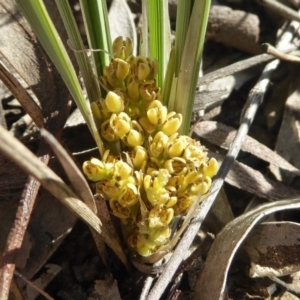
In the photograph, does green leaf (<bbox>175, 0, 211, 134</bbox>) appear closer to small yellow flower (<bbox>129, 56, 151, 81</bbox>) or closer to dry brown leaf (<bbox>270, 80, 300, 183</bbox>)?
small yellow flower (<bbox>129, 56, 151, 81</bbox>)

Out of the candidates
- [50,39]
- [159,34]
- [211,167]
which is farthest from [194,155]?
[50,39]

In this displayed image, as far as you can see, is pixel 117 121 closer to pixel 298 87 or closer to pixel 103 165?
pixel 103 165

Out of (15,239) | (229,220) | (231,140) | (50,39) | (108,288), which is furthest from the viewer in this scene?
(231,140)

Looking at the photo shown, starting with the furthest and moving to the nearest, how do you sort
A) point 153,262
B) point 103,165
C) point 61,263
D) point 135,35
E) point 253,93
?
point 135,35 → point 253,93 → point 61,263 → point 153,262 → point 103,165

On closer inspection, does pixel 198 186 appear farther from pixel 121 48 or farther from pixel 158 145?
pixel 121 48

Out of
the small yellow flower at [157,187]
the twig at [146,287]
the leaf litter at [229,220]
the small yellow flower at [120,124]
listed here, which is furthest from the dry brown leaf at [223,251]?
the small yellow flower at [120,124]

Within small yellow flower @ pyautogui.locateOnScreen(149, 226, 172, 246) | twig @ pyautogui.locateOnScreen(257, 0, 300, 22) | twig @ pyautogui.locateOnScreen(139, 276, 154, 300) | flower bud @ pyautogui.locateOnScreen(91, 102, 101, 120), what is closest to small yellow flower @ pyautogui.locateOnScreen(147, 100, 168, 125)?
flower bud @ pyautogui.locateOnScreen(91, 102, 101, 120)

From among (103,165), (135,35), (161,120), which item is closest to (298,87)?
(135,35)
